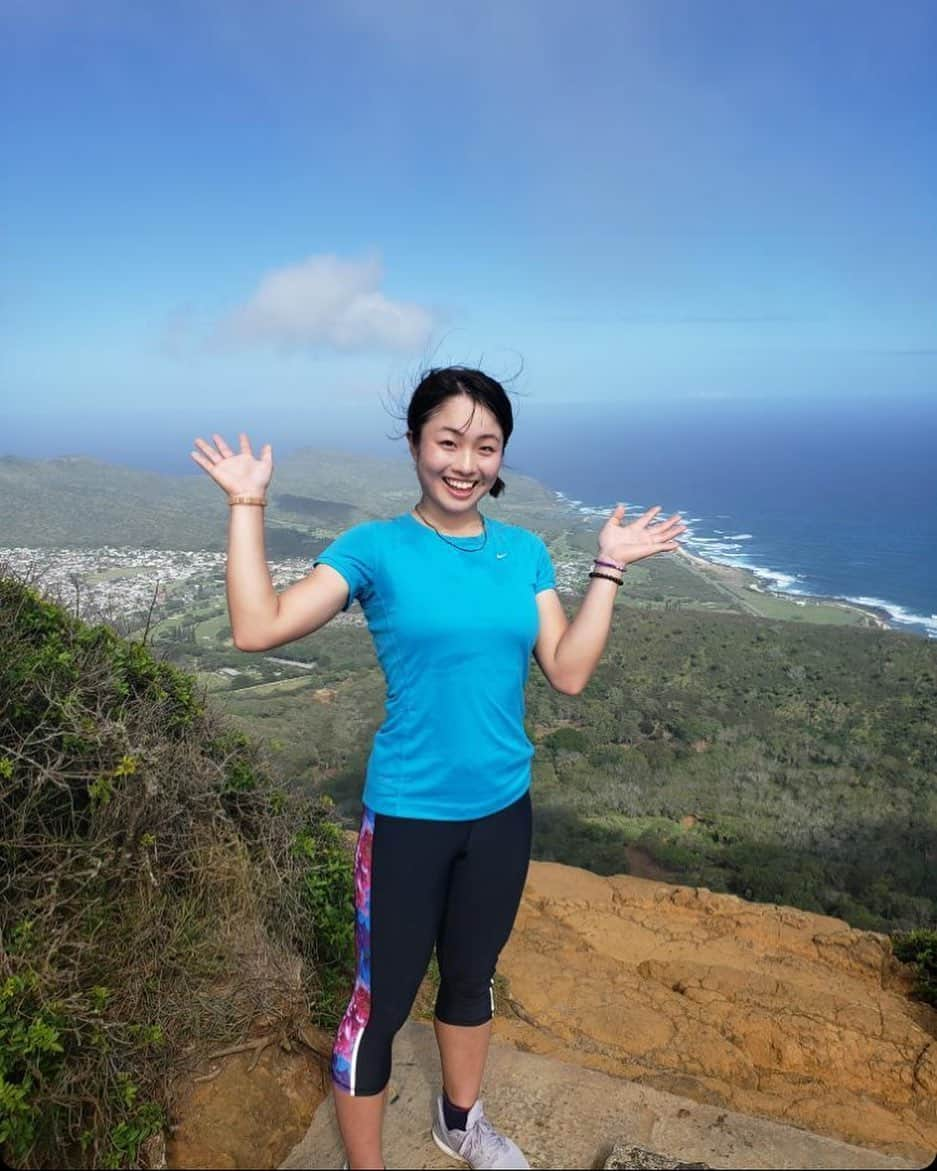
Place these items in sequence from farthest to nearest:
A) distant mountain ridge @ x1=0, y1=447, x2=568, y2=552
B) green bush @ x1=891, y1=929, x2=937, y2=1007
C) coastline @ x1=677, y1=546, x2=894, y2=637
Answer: coastline @ x1=677, y1=546, x2=894, y2=637
distant mountain ridge @ x1=0, y1=447, x2=568, y2=552
green bush @ x1=891, y1=929, x2=937, y2=1007

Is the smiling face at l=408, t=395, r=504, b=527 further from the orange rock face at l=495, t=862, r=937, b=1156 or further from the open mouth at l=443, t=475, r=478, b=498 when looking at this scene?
the orange rock face at l=495, t=862, r=937, b=1156

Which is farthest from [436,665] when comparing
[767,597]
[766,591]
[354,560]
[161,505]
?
[766,591]

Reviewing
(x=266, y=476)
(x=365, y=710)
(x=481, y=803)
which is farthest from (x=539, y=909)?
(x=365, y=710)

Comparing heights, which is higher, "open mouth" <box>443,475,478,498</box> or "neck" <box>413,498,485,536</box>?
"open mouth" <box>443,475,478,498</box>

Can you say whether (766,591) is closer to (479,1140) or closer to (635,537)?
(635,537)

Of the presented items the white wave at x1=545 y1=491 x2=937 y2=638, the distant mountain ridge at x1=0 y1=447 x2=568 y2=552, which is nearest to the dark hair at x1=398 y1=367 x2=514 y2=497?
the distant mountain ridge at x1=0 y1=447 x2=568 y2=552

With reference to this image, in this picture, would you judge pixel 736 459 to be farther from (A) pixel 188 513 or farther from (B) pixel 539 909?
(B) pixel 539 909
